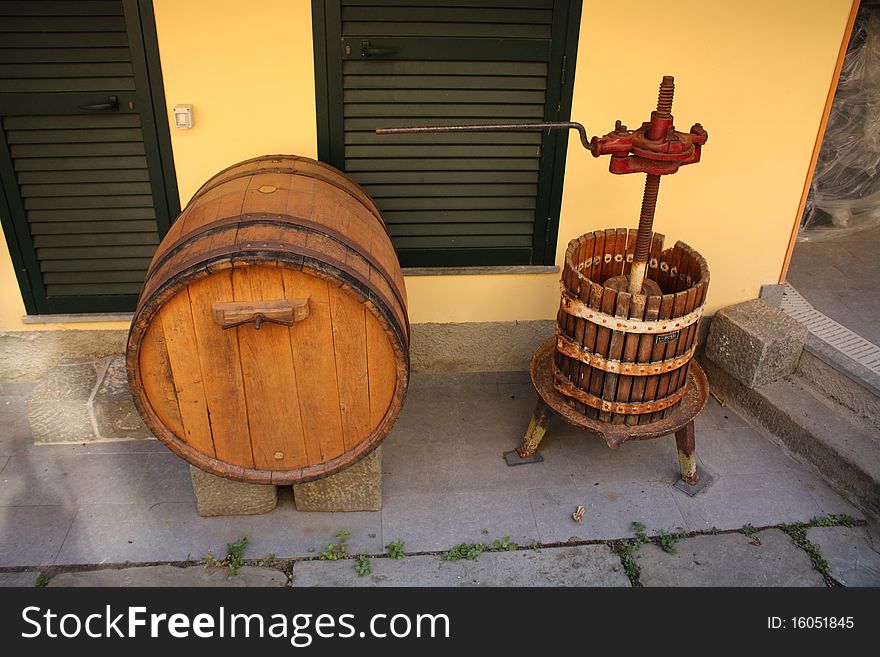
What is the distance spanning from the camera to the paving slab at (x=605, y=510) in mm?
4035

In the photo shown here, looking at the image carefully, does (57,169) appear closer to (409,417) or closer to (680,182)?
(409,417)

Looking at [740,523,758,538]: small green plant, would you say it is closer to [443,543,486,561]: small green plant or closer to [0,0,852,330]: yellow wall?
[443,543,486,561]: small green plant

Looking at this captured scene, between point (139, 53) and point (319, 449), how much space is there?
2.37 meters

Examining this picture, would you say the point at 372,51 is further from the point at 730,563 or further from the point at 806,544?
the point at 806,544

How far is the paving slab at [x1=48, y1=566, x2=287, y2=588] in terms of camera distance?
3668 millimetres

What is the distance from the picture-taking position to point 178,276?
3.13 metres

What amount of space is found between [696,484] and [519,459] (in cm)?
103

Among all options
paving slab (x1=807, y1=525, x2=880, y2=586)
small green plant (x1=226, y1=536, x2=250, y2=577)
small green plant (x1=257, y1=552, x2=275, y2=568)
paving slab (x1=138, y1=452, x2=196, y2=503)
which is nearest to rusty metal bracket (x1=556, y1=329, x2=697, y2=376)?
paving slab (x1=807, y1=525, x2=880, y2=586)

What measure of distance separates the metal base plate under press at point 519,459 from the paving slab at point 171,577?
1.49 m

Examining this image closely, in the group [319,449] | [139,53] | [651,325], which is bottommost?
[319,449]

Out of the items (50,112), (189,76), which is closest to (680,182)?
(189,76)

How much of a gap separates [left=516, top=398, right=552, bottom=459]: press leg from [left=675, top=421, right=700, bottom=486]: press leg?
2.44 ft

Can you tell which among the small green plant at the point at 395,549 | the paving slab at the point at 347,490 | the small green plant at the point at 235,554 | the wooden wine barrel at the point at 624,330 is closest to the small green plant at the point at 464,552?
the small green plant at the point at 395,549

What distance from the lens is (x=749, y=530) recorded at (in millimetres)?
4051
